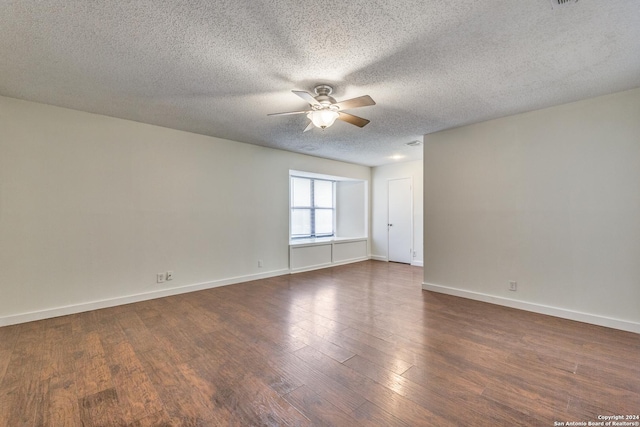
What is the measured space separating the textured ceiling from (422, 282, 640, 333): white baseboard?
239cm

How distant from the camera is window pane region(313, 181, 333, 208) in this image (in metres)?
7.00

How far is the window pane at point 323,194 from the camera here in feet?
23.0

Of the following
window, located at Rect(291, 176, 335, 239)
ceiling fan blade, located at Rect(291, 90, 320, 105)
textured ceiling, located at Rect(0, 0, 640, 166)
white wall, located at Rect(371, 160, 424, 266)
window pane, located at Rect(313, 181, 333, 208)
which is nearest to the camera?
textured ceiling, located at Rect(0, 0, 640, 166)

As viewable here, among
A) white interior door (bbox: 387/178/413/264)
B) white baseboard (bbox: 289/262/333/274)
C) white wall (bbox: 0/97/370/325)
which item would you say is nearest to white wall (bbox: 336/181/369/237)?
white interior door (bbox: 387/178/413/264)

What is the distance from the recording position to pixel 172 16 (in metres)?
1.77

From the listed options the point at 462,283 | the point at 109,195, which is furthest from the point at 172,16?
the point at 462,283

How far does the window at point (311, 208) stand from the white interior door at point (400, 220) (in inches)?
62.1

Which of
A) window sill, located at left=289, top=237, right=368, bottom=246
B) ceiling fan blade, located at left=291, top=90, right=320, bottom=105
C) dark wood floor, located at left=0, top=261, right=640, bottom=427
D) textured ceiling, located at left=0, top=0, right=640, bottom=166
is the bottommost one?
dark wood floor, located at left=0, top=261, right=640, bottom=427

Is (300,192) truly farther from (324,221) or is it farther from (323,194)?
(324,221)

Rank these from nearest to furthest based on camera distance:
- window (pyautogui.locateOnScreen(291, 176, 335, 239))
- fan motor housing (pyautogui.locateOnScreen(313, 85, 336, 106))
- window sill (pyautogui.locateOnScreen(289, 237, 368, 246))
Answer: fan motor housing (pyautogui.locateOnScreen(313, 85, 336, 106)), window sill (pyautogui.locateOnScreen(289, 237, 368, 246)), window (pyautogui.locateOnScreen(291, 176, 335, 239))

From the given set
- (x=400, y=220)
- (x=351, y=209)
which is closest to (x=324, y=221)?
(x=351, y=209)

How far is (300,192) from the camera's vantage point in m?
6.60

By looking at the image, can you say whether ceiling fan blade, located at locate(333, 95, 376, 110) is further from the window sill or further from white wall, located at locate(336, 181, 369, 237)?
white wall, located at locate(336, 181, 369, 237)

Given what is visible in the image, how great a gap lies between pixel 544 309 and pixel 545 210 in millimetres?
1187
